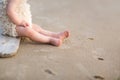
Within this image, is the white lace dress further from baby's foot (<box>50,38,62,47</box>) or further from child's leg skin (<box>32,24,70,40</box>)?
baby's foot (<box>50,38,62,47</box>)

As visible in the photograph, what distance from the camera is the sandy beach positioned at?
6.37 feet

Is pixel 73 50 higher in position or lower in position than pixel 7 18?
lower

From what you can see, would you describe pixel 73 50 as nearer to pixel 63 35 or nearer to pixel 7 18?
pixel 63 35

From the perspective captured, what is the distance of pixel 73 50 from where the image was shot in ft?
7.43

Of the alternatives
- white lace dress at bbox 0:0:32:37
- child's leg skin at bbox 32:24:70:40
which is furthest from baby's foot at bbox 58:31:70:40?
white lace dress at bbox 0:0:32:37

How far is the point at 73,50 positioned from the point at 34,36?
0.90ft

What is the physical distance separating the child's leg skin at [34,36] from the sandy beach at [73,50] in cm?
3

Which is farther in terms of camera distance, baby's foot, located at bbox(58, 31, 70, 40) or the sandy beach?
baby's foot, located at bbox(58, 31, 70, 40)

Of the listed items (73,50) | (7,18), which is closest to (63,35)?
(73,50)

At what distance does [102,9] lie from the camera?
3.27 meters

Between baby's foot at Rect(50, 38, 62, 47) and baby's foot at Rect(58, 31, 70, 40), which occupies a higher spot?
baby's foot at Rect(58, 31, 70, 40)

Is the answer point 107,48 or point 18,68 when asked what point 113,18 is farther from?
point 18,68

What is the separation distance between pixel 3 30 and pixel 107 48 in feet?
2.27

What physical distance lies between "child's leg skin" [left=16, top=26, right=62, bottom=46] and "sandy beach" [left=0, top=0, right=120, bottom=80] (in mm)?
34
